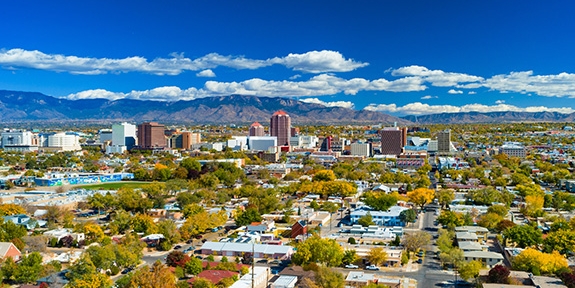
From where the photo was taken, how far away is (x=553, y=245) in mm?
18203

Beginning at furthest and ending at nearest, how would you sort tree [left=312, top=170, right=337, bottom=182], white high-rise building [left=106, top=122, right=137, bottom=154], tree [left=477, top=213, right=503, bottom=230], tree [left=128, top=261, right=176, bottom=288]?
white high-rise building [left=106, top=122, right=137, bottom=154]
tree [left=312, top=170, right=337, bottom=182]
tree [left=477, top=213, right=503, bottom=230]
tree [left=128, top=261, right=176, bottom=288]

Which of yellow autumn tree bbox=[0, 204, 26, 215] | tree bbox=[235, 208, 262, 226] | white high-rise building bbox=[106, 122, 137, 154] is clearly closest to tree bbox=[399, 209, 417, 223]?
tree bbox=[235, 208, 262, 226]

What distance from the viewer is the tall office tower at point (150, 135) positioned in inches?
2980

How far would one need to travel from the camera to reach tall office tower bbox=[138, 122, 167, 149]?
75688 mm

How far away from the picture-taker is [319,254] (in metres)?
17.1

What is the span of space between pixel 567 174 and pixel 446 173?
903 cm

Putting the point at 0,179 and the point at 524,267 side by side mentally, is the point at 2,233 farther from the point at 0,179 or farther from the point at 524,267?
the point at 0,179

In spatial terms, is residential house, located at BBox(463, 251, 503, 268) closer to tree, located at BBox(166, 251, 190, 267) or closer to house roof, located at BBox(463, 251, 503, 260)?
house roof, located at BBox(463, 251, 503, 260)

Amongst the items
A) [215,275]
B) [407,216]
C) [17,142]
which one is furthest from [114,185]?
[17,142]

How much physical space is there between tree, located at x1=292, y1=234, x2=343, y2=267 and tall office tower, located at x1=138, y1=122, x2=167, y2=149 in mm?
61107

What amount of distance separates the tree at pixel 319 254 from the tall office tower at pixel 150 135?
61.1 metres

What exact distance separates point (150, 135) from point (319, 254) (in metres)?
62.2

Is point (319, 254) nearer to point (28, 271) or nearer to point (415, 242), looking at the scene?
point (415, 242)

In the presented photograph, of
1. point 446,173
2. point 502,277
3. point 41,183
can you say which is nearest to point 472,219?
point 502,277
